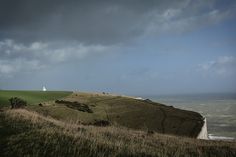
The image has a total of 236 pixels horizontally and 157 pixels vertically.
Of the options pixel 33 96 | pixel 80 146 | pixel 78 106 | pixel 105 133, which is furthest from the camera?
pixel 33 96

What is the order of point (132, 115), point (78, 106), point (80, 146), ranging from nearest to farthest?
1. point (80, 146)
2. point (132, 115)
3. point (78, 106)

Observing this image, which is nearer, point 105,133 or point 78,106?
point 105,133

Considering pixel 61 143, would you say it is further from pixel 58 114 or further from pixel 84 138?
pixel 58 114

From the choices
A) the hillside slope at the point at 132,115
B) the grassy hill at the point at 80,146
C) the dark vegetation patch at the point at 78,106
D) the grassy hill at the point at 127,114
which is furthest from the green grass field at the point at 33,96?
the grassy hill at the point at 80,146

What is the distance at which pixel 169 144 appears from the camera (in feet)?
64.6

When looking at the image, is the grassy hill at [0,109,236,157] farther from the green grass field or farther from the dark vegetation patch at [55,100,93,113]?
the green grass field

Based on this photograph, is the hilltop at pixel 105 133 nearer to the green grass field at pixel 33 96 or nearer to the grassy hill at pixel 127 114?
the grassy hill at pixel 127 114

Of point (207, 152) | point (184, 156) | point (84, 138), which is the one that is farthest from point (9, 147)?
point (207, 152)

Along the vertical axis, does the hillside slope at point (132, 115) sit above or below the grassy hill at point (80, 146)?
above

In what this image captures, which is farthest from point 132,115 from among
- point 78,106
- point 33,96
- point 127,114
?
point 33,96

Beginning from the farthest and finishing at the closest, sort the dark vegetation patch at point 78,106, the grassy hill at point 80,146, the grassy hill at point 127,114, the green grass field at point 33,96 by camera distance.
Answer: the green grass field at point 33,96 < the dark vegetation patch at point 78,106 < the grassy hill at point 127,114 < the grassy hill at point 80,146

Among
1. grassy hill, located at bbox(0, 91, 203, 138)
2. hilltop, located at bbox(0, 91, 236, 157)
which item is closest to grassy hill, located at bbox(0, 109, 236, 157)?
hilltop, located at bbox(0, 91, 236, 157)

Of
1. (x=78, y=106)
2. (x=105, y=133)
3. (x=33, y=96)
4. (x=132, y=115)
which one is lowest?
(x=105, y=133)

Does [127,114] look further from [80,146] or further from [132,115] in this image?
[80,146]
